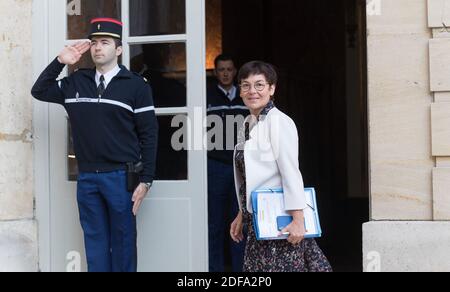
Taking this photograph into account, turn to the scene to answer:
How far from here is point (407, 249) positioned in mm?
5223

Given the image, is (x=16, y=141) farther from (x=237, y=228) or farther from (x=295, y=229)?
(x=295, y=229)

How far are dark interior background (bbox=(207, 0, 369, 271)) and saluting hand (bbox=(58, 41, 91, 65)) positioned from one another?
371 centimetres

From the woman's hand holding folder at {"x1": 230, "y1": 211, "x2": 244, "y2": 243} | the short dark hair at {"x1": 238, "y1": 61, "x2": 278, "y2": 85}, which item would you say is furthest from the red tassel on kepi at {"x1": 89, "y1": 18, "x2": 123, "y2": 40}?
the woman's hand holding folder at {"x1": 230, "y1": 211, "x2": 244, "y2": 243}

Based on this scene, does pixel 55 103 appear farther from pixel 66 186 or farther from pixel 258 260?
pixel 258 260

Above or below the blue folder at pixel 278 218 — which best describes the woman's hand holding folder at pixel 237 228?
below

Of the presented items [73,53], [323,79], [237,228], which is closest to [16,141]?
[73,53]

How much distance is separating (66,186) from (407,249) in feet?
7.27

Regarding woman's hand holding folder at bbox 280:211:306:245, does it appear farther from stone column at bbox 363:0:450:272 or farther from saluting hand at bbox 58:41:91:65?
saluting hand at bbox 58:41:91:65

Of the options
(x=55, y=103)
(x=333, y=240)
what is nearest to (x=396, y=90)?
(x=55, y=103)

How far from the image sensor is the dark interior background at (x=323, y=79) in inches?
383

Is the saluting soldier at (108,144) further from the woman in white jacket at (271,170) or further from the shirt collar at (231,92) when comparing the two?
the shirt collar at (231,92)

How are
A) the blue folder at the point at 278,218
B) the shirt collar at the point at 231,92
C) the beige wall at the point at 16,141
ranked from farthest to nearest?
the shirt collar at the point at 231,92 < the beige wall at the point at 16,141 < the blue folder at the point at 278,218

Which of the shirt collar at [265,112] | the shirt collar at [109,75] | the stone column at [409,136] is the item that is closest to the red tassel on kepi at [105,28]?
the shirt collar at [109,75]

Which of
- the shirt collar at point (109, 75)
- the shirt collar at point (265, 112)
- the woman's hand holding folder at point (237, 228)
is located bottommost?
the woman's hand holding folder at point (237, 228)
